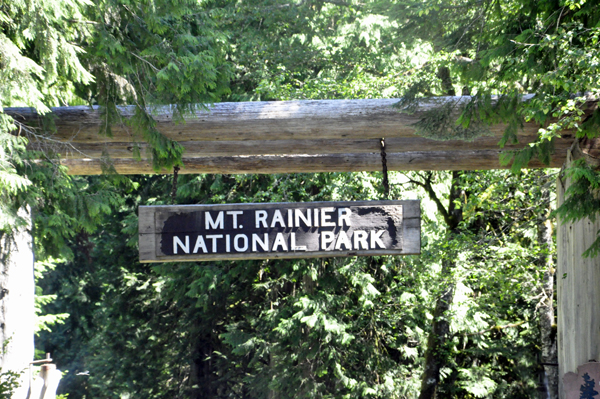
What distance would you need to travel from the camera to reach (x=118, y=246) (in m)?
16.0

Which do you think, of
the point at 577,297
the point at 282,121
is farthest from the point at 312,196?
the point at 577,297

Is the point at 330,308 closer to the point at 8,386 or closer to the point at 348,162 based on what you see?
the point at 8,386

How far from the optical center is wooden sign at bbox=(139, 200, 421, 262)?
3697mm

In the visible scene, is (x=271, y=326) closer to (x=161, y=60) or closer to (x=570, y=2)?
(x=161, y=60)

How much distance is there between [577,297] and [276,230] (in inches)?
90.2

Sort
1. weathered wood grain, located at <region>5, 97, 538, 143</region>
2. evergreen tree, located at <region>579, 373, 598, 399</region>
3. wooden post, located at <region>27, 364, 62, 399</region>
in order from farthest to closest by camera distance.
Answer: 1. wooden post, located at <region>27, 364, 62, 399</region>
2. weathered wood grain, located at <region>5, 97, 538, 143</region>
3. evergreen tree, located at <region>579, 373, 598, 399</region>

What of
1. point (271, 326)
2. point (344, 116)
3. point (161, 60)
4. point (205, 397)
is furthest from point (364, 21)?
point (205, 397)

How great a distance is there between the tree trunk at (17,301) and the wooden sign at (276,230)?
3877mm

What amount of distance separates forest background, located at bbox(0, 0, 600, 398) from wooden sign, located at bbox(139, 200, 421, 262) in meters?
0.78

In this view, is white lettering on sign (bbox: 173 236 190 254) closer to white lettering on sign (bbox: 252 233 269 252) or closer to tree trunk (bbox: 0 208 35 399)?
white lettering on sign (bbox: 252 233 269 252)

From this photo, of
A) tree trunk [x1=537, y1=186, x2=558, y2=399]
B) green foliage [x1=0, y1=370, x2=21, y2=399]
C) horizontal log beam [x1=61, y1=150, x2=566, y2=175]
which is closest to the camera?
horizontal log beam [x1=61, y1=150, x2=566, y2=175]

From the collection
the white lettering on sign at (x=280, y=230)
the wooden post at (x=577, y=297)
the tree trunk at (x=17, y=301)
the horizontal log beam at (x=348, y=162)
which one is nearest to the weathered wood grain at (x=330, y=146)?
the horizontal log beam at (x=348, y=162)

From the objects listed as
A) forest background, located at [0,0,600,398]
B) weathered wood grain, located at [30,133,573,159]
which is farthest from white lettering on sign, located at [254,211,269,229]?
forest background, located at [0,0,600,398]

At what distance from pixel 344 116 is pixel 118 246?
13.3 meters
